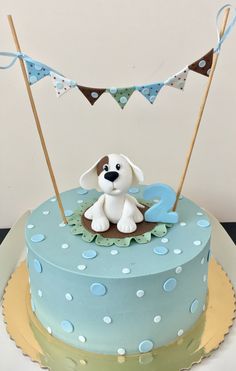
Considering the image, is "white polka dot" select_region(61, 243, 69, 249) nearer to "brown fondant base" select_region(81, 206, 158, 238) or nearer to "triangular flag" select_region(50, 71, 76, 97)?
"brown fondant base" select_region(81, 206, 158, 238)

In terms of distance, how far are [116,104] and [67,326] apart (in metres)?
0.86

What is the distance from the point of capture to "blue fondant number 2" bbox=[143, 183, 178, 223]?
141cm

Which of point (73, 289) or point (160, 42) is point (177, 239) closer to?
point (73, 289)

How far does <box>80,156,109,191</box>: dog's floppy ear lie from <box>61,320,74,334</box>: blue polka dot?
0.37 meters

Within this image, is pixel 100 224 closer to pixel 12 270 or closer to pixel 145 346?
pixel 145 346

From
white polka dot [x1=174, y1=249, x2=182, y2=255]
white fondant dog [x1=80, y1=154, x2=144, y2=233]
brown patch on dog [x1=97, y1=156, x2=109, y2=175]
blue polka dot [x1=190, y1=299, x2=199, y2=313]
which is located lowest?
blue polka dot [x1=190, y1=299, x2=199, y2=313]

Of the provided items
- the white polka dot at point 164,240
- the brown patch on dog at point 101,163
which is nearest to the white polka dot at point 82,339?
the white polka dot at point 164,240

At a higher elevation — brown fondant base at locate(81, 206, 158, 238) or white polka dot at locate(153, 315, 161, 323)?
brown fondant base at locate(81, 206, 158, 238)

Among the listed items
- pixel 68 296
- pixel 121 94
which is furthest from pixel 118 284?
pixel 121 94

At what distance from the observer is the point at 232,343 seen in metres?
1.39

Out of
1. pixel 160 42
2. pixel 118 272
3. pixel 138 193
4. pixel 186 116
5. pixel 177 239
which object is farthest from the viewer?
pixel 186 116

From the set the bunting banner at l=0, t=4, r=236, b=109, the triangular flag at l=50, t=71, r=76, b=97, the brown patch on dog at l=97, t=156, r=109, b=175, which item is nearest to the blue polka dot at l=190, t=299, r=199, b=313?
the brown patch on dog at l=97, t=156, r=109, b=175

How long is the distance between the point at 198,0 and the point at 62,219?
0.88 meters

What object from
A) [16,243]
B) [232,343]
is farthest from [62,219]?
[232,343]
